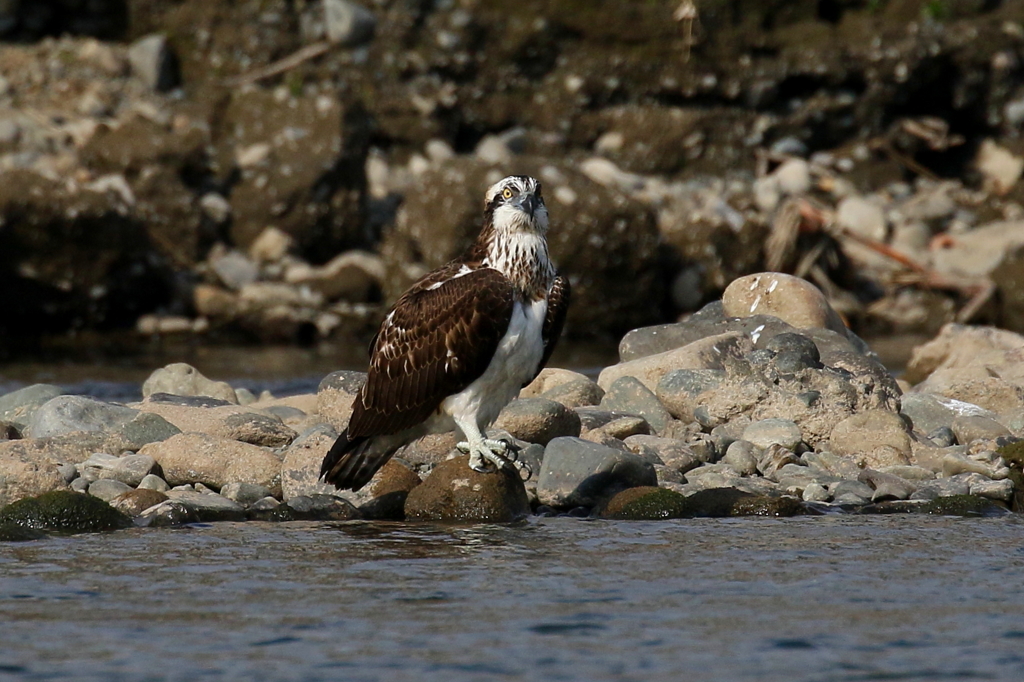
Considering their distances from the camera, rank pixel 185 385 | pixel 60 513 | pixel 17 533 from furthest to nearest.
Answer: pixel 185 385 < pixel 60 513 < pixel 17 533

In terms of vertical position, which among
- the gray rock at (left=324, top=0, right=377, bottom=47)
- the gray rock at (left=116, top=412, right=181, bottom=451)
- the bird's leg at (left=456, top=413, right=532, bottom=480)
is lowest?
the bird's leg at (left=456, top=413, right=532, bottom=480)

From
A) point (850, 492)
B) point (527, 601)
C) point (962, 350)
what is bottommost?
point (527, 601)

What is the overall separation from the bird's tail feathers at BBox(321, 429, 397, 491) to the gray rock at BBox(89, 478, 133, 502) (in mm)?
1381

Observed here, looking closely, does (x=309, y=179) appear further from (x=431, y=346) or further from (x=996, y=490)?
(x=996, y=490)

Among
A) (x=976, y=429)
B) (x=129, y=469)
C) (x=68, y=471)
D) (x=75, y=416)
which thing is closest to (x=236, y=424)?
(x=129, y=469)

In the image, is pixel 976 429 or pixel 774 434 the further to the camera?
pixel 976 429

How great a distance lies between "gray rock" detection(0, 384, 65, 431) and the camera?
1220 centimetres

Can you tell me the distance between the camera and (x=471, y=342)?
8.77m

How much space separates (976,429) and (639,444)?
2569 mm

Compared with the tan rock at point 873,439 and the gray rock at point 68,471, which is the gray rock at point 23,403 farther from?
the tan rock at point 873,439

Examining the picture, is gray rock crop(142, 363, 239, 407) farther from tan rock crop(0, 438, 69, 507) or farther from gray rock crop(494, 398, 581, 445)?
tan rock crop(0, 438, 69, 507)

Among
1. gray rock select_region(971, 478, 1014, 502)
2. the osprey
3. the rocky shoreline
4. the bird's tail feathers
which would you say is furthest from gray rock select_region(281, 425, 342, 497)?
gray rock select_region(971, 478, 1014, 502)

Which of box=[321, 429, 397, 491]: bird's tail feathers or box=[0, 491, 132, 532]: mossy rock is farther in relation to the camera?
box=[321, 429, 397, 491]: bird's tail feathers

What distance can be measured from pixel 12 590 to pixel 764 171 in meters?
20.7
